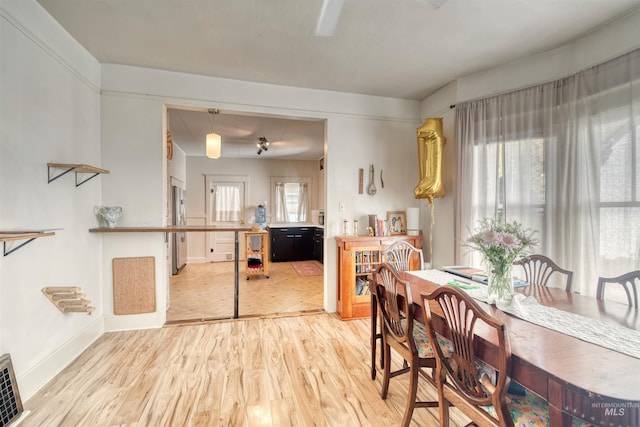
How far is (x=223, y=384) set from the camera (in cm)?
211

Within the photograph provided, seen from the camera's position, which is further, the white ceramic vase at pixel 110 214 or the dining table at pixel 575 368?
the white ceramic vase at pixel 110 214

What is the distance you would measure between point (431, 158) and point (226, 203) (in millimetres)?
5349

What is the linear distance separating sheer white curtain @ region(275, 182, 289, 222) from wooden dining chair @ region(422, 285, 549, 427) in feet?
20.8

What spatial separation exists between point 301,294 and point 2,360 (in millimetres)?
3150

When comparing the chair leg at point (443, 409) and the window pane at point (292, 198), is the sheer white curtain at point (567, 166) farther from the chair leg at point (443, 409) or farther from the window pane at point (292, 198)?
the window pane at point (292, 198)

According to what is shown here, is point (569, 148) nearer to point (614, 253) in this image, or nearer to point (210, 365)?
point (614, 253)

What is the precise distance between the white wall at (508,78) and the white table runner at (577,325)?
5.90 ft

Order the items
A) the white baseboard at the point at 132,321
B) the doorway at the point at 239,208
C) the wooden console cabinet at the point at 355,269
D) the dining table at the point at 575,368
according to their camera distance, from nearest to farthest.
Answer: the dining table at the point at 575,368 → the white baseboard at the point at 132,321 → the wooden console cabinet at the point at 355,269 → the doorway at the point at 239,208

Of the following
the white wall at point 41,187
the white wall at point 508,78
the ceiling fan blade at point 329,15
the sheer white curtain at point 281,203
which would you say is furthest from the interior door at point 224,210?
the ceiling fan blade at point 329,15

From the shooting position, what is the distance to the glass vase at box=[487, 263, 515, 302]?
1.60 m

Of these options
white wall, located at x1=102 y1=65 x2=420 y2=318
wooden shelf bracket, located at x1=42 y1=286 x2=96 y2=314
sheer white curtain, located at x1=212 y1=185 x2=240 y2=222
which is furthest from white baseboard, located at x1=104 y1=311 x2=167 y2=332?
sheer white curtain, located at x1=212 y1=185 x2=240 y2=222

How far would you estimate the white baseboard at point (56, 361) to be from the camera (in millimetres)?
1910

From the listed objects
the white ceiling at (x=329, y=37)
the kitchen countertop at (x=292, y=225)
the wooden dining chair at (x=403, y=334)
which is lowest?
the wooden dining chair at (x=403, y=334)

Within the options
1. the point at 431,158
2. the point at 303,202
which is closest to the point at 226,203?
the point at 303,202
